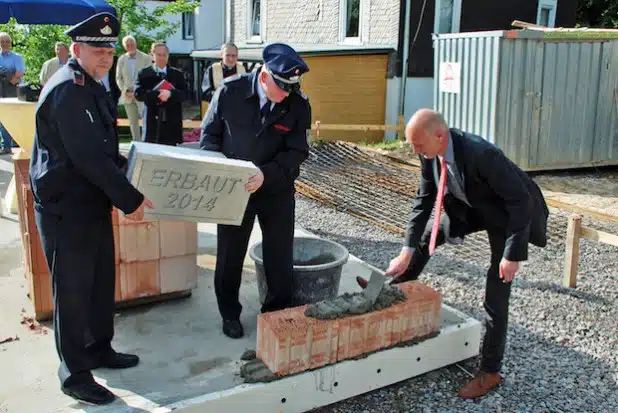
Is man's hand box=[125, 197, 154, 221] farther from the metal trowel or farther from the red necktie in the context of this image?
the red necktie

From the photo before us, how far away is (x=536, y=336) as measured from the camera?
170 inches

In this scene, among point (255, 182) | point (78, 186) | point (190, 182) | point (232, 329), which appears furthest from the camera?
point (232, 329)

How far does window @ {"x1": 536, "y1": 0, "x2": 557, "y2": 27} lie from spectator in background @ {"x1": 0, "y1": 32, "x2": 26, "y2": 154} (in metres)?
11.9

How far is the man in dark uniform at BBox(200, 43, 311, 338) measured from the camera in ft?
11.6

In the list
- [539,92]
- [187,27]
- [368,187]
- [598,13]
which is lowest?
[368,187]

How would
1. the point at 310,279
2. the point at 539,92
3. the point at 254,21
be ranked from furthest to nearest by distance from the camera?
the point at 254,21, the point at 539,92, the point at 310,279

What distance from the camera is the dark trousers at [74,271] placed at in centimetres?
299

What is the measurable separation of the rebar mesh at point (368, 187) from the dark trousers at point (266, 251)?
279cm

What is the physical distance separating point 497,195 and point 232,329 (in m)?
1.80

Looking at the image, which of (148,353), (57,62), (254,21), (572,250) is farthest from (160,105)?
(254,21)

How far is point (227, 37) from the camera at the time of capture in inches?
804

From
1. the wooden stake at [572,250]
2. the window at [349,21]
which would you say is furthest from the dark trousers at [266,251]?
the window at [349,21]

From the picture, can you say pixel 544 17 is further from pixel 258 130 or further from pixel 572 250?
pixel 258 130

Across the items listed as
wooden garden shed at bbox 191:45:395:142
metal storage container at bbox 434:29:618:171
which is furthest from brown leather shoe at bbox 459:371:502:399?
wooden garden shed at bbox 191:45:395:142
